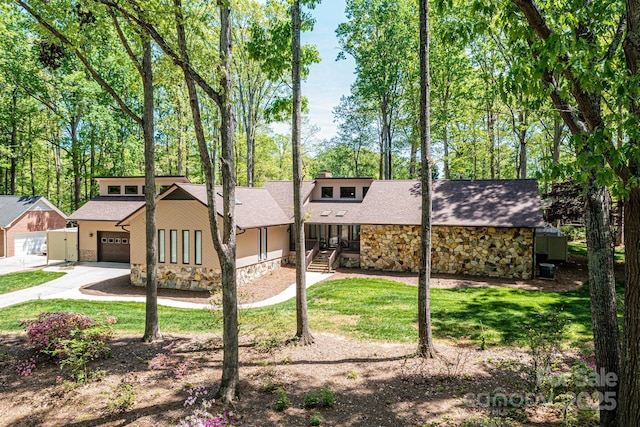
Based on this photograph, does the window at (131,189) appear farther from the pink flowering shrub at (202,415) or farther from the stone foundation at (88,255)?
the pink flowering shrub at (202,415)

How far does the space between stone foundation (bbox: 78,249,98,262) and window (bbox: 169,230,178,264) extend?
10257 mm

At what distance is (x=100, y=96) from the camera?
28.5 metres

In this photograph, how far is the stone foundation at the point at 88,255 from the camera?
77.6ft

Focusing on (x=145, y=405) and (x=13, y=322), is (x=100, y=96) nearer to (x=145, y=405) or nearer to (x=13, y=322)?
(x=13, y=322)

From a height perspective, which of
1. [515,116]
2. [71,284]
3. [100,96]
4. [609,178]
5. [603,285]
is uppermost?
[100,96]

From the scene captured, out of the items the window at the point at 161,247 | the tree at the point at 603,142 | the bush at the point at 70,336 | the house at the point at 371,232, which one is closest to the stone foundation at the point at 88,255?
the house at the point at 371,232

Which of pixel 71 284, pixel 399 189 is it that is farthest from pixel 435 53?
pixel 71 284

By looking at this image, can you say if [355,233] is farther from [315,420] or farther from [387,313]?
[315,420]

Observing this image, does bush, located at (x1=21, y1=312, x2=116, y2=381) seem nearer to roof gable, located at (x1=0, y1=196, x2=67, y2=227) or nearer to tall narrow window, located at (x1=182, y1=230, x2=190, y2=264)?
tall narrow window, located at (x1=182, y1=230, x2=190, y2=264)

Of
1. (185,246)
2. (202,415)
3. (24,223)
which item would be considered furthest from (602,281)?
(24,223)

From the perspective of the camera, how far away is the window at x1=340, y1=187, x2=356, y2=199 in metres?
23.5

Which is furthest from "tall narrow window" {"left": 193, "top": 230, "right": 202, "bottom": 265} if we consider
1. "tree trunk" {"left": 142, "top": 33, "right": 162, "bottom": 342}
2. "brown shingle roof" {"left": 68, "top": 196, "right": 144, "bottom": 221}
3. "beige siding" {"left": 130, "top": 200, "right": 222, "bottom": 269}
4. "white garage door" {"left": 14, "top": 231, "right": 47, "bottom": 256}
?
"white garage door" {"left": 14, "top": 231, "right": 47, "bottom": 256}

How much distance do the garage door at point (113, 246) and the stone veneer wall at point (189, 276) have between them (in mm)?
6926

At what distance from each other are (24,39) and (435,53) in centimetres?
2953
